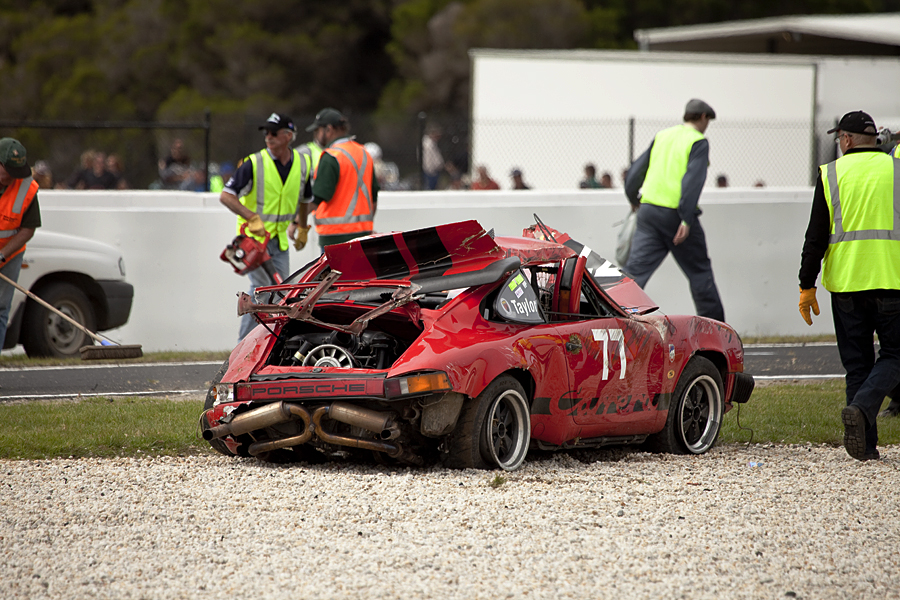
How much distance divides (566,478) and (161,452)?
2455 mm

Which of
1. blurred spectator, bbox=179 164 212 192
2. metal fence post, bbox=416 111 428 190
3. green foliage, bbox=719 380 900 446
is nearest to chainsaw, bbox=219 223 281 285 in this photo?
green foliage, bbox=719 380 900 446

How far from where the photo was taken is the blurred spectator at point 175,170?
55.4 ft

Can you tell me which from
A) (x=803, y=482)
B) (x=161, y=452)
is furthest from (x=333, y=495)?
(x=803, y=482)

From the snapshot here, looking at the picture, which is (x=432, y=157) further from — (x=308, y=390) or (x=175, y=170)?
(x=308, y=390)

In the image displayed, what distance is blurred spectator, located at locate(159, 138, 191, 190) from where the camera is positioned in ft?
55.4

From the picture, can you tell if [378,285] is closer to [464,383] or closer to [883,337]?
[464,383]

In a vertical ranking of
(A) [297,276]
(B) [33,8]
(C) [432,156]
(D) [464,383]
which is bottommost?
(D) [464,383]

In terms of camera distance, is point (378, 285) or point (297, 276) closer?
point (378, 285)

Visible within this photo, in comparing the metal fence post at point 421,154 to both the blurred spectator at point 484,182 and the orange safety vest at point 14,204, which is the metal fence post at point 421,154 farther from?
the orange safety vest at point 14,204

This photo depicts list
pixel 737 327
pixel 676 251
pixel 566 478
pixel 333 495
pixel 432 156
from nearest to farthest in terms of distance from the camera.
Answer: pixel 333 495 < pixel 566 478 < pixel 676 251 < pixel 737 327 < pixel 432 156

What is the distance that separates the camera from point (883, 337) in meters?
7.14

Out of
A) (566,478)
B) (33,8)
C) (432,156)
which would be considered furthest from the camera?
(33,8)

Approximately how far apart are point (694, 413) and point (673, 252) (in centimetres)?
358

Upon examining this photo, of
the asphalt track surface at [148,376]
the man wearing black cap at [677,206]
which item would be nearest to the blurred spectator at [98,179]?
the asphalt track surface at [148,376]
